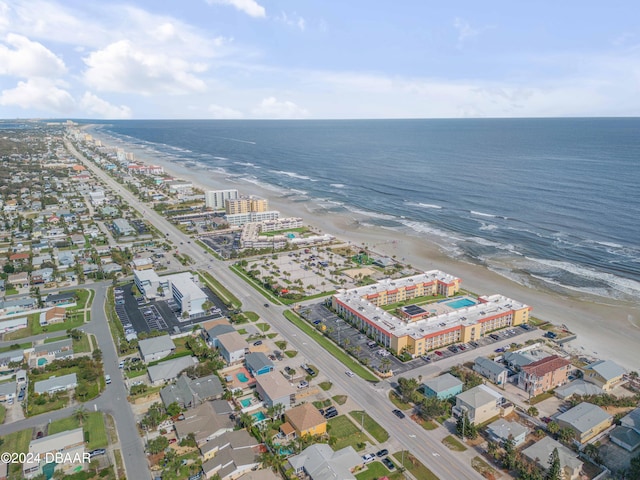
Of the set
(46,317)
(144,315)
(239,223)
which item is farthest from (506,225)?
(46,317)

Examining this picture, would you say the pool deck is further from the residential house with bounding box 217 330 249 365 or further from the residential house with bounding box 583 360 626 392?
the residential house with bounding box 583 360 626 392

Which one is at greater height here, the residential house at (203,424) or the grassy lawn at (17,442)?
the residential house at (203,424)

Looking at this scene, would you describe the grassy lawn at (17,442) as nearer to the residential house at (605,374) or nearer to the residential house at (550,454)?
the residential house at (550,454)

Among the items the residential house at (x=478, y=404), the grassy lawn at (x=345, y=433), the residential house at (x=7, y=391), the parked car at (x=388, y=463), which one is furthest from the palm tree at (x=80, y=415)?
the residential house at (x=478, y=404)

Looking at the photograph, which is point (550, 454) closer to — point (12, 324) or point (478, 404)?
point (478, 404)

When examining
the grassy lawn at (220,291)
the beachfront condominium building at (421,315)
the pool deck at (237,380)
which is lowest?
the pool deck at (237,380)

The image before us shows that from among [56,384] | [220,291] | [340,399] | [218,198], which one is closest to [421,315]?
[340,399]
